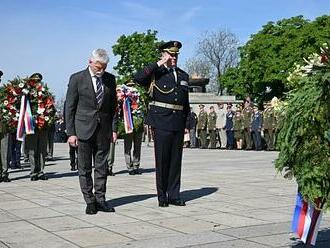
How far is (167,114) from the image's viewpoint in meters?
8.31

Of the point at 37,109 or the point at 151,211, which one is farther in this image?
the point at 37,109

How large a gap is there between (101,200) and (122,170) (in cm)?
652

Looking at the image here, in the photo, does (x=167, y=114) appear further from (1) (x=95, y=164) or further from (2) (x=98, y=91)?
(1) (x=95, y=164)

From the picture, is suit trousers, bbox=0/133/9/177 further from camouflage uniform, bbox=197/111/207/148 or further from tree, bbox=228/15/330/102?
tree, bbox=228/15/330/102

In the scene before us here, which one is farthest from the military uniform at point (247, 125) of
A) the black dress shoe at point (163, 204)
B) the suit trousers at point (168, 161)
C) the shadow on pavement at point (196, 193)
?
the black dress shoe at point (163, 204)

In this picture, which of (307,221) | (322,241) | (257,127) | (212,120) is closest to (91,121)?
(322,241)

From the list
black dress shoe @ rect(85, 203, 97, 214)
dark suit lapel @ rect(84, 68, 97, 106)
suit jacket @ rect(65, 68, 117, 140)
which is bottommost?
black dress shoe @ rect(85, 203, 97, 214)

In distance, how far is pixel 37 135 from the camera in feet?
39.8

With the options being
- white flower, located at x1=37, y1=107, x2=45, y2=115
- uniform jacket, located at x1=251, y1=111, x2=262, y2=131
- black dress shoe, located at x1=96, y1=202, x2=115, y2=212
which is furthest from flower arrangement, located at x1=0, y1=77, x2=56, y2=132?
uniform jacket, located at x1=251, y1=111, x2=262, y2=131

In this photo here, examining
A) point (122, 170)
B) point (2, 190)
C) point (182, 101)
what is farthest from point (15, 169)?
point (182, 101)

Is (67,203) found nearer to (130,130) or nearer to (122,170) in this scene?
(130,130)

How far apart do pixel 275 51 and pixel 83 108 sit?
48838 millimetres

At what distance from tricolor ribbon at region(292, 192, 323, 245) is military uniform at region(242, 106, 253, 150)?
732 inches

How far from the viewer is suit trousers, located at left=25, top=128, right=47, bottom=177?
12.1m
